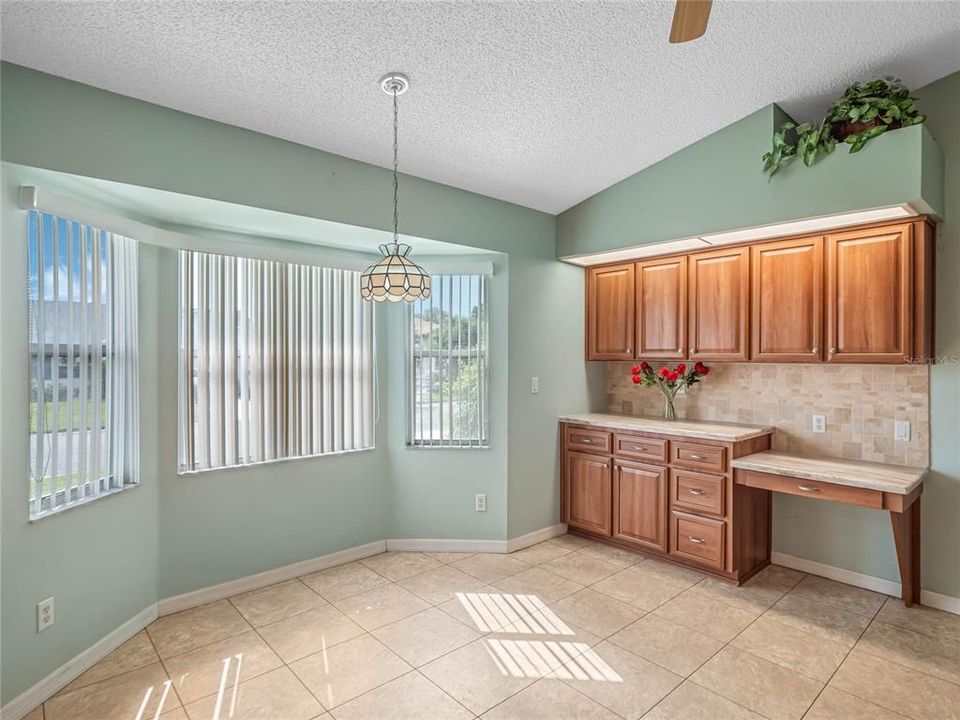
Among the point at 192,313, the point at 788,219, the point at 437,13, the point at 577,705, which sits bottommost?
the point at 577,705

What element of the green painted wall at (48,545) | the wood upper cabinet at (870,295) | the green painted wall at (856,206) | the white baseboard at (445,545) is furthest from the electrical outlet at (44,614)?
the wood upper cabinet at (870,295)

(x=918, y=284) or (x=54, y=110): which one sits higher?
(x=54, y=110)

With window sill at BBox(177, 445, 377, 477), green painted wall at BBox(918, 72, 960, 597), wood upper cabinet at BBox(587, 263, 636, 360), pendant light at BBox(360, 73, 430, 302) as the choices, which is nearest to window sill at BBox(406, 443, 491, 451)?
window sill at BBox(177, 445, 377, 477)

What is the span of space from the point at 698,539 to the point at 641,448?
0.68 meters

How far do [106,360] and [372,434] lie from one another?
1.70m

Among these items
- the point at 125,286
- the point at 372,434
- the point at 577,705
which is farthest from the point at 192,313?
the point at 577,705

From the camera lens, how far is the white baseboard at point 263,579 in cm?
295

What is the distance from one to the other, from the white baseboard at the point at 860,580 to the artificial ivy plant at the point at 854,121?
8.18ft

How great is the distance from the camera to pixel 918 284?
108 inches

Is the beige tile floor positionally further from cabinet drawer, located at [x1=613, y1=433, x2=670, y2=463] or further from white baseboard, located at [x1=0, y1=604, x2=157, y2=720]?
cabinet drawer, located at [x1=613, y1=433, x2=670, y2=463]

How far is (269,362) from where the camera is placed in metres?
3.30

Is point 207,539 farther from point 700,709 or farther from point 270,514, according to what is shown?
point 700,709

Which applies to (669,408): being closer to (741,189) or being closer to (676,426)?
(676,426)

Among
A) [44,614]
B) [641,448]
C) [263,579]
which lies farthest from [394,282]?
[641,448]
